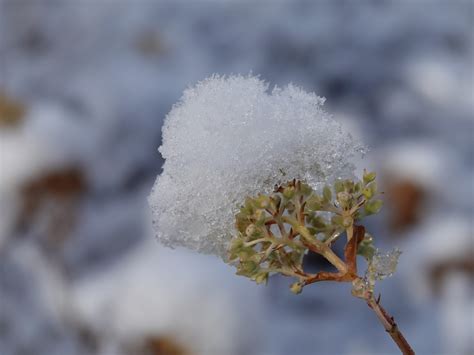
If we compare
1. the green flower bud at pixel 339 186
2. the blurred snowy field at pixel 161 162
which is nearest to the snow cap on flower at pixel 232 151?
the green flower bud at pixel 339 186

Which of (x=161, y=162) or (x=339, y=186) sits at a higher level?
(x=161, y=162)

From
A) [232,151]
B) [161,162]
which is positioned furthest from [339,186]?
[161,162]

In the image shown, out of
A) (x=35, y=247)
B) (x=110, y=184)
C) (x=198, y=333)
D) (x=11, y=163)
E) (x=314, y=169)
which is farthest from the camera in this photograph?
(x=110, y=184)

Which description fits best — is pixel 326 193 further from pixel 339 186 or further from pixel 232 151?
pixel 232 151

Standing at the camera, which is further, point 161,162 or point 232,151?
point 161,162

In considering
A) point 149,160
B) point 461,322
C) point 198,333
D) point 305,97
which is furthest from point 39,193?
point 305,97

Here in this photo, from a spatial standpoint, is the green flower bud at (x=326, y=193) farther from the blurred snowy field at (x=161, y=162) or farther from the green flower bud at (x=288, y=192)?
the blurred snowy field at (x=161, y=162)

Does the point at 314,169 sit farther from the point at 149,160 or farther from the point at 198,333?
the point at 149,160
